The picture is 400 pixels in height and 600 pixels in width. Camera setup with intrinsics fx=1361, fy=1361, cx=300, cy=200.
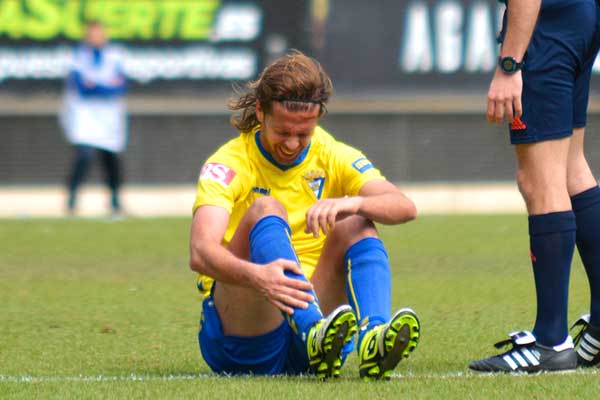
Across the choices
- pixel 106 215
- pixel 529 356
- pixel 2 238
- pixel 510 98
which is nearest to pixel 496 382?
pixel 529 356

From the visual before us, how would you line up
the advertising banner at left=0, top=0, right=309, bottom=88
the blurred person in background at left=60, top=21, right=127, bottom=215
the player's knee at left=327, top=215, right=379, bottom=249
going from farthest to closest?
the advertising banner at left=0, top=0, right=309, bottom=88, the blurred person in background at left=60, top=21, right=127, bottom=215, the player's knee at left=327, top=215, right=379, bottom=249

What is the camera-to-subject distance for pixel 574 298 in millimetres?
7145

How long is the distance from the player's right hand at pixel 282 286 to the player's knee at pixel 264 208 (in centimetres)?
22

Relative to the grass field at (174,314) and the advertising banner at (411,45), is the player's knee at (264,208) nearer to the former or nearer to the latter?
the grass field at (174,314)

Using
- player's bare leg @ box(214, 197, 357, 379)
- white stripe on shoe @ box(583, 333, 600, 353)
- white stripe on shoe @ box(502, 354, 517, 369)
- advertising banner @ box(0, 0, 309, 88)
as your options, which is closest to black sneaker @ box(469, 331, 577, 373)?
white stripe on shoe @ box(502, 354, 517, 369)

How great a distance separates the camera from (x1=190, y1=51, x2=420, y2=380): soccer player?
A: 4234 millimetres

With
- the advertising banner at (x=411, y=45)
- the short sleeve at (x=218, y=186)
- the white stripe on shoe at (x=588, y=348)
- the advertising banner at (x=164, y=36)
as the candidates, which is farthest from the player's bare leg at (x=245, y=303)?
the advertising banner at (x=411, y=45)

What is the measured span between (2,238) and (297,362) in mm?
7347

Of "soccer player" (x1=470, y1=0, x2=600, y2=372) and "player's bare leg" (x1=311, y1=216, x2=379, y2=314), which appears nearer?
"player's bare leg" (x1=311, y1=216, x2=379, y2=314)

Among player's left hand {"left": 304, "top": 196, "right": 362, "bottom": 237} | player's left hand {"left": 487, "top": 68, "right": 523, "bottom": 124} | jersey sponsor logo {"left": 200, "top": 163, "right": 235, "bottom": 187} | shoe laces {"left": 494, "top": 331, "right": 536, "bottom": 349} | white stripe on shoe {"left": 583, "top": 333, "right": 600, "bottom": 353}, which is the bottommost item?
white stripe on shoe {"left": 583, "top": 333, "right": 600, "bottom": 353}

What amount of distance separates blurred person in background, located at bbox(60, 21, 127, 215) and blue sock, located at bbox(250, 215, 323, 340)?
973 centimetres

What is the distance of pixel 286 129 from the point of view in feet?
15.0

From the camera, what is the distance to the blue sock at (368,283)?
4375 millimetres

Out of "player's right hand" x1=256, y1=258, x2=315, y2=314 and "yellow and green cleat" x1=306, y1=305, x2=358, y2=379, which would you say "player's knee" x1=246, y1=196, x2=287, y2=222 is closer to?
"player's right hand" x1=256, y1=258, x2=315, y2=314
